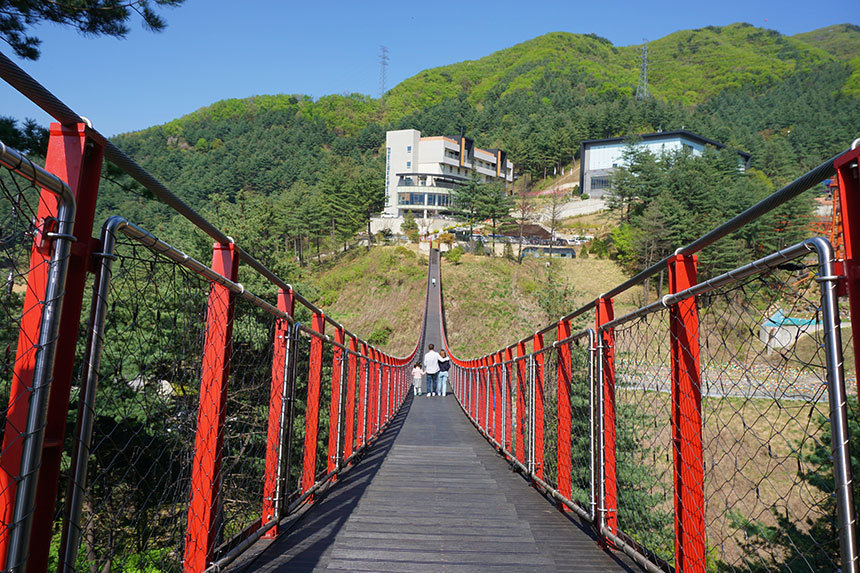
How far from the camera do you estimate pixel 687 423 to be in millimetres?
2199

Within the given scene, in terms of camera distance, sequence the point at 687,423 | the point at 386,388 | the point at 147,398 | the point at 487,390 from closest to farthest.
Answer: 1. the point at 687,423
2. the point at 147,398
3. the point at 487,390
4. the point at 386,388

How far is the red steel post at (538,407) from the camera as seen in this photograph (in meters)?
4.58

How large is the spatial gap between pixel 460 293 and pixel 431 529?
1353 inches

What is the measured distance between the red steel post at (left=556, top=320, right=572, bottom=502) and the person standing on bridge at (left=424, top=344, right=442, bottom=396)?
914 centimetres

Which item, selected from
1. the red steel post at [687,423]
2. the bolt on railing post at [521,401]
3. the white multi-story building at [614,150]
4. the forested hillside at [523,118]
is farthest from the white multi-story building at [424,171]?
the red steel post at [687,423]

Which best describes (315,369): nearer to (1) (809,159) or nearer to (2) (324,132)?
(1) (809,159)

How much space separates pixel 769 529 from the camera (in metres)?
7.24

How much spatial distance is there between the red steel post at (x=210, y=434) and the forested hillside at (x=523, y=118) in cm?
2080

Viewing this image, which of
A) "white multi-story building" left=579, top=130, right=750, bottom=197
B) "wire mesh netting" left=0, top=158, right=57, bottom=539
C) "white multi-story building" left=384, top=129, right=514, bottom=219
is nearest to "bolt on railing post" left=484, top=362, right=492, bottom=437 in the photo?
"wire mesh netting" left=0, top=158, right=57, bottom=539

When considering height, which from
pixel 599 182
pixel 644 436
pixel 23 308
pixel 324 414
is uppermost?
pixel 599 182

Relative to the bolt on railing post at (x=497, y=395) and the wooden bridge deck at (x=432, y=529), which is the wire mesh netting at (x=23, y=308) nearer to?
the wooden bridge deck at (x=432, y=529)

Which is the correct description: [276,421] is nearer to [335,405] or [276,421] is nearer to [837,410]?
[335,405]

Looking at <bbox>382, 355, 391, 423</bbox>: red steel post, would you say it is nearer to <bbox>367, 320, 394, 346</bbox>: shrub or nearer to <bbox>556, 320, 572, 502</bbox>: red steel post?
<bbox>556, 320, 572, 502</bbox>: red steel post

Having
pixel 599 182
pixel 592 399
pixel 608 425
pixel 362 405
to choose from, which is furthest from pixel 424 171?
pixel 608 425
